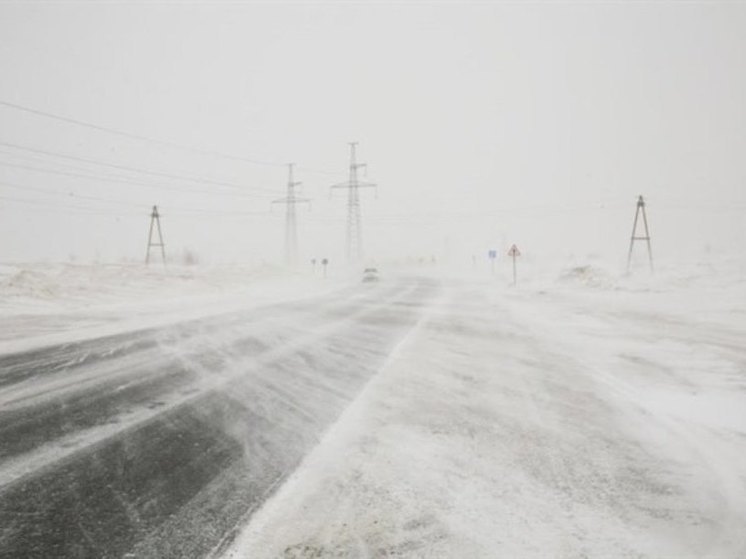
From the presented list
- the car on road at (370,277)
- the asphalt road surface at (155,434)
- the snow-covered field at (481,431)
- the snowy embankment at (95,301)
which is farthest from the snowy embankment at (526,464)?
the car on road at (370,277)

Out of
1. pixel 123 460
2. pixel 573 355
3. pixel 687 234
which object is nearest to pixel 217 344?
pixel 123 460

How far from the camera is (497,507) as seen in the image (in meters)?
3.31

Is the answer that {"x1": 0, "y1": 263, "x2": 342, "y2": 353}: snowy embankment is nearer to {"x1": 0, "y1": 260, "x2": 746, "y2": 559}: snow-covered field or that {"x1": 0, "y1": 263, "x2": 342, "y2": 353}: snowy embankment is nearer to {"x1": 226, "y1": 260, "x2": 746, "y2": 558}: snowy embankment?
{"x1": 0, "y1": 260, "x2": 746, "y2": 559}: snow-covered field

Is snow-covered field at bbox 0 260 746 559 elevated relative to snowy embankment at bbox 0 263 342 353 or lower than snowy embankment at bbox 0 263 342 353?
lower

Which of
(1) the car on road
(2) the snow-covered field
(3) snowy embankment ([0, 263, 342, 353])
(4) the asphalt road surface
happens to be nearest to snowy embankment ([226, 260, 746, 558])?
(2) the snow-covered field

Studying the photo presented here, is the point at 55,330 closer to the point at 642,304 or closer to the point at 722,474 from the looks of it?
the point at 722,474

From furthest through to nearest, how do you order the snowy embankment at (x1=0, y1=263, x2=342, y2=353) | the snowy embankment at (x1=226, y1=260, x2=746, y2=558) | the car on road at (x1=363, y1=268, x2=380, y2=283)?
the car on road at (x1=363, y1=268, x2=380, y2=283) → the snowy embankment at (x1=0, y1=263, x2=342, y2=353) → the snowy embankment at (x1=226, y1=260, x2=746, y2=558)

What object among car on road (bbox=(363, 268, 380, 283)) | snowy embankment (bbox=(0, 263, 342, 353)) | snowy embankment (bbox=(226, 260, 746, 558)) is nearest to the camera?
snowy embankment (bbox=(226, 260, 746, 558))

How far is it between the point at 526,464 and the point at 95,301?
1798cm

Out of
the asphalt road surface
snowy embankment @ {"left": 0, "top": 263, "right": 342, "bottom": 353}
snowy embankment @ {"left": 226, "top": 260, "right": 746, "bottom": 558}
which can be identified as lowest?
snowy embankment @ {"left": 226, "top": 260, "right": 746, "bottom": 558}

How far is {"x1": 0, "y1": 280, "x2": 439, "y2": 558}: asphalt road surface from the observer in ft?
9.72

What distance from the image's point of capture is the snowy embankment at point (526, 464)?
2945 mm

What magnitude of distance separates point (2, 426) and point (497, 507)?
445cm

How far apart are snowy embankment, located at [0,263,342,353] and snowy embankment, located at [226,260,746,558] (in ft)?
23.8
